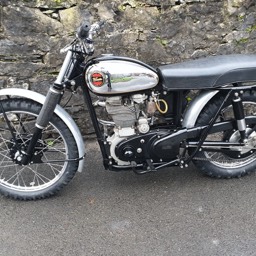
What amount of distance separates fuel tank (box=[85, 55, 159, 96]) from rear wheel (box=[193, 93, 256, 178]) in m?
0.59

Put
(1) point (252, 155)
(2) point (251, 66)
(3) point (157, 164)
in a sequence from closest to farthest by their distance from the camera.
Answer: (2) point (251, 66), (3) point (157, 164), (1) point (252, 155)

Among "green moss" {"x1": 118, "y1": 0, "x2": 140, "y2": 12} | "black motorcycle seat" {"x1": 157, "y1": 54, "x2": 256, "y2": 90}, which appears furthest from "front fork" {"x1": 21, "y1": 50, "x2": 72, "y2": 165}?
"green moss" {"x1": 118, "y1": 0, "x2": 140, "y2": 12}

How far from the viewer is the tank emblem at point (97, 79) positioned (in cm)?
283

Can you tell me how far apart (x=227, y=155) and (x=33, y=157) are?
1.62 metres

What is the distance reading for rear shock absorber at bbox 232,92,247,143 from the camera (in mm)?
3080

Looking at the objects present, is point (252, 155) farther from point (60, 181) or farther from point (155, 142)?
point (60, 181)

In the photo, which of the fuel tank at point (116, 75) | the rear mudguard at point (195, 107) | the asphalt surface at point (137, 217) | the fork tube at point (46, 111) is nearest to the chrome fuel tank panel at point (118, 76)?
the fuel tank at point (116, 75)

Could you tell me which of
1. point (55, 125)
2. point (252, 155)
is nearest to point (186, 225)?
point (252, 155)

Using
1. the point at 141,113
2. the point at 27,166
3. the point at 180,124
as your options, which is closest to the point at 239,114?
the point at 180,124

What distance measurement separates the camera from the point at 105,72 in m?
2.82

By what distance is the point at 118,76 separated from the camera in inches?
112

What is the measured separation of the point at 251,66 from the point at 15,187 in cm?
210

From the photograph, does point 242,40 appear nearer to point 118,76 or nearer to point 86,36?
point 118,76

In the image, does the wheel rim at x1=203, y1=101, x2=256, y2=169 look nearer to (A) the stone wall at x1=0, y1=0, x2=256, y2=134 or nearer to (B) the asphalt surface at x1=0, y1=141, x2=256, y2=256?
(B) the asphalt surface at x1=0, y1=141, x2=256, y2=256
